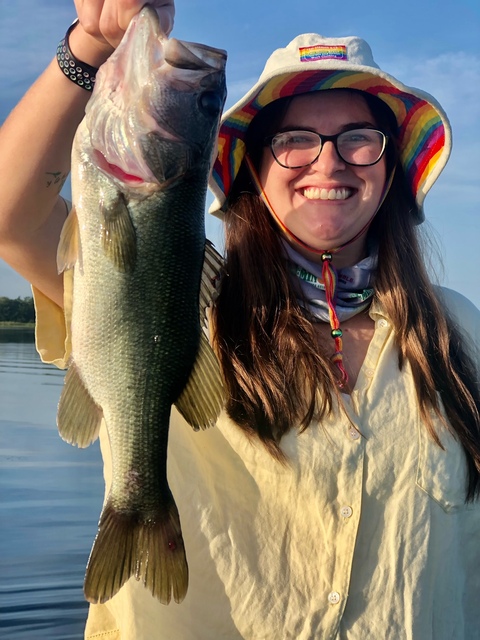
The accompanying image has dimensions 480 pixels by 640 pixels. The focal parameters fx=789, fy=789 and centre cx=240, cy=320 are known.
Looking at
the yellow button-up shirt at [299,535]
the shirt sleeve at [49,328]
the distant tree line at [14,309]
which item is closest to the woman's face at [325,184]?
the yellow button-up shirt at [299,535]

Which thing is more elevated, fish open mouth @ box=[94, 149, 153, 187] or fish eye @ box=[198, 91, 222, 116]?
fish eye @ box=[198, 91, 222, 116]

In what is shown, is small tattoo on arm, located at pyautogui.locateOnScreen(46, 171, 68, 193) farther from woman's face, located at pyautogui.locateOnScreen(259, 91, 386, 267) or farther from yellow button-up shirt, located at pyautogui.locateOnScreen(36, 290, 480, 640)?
woman's face, located at pyautogui.locateOnScreen(259, 91, 386, 267)

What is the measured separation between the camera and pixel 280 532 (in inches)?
99.1

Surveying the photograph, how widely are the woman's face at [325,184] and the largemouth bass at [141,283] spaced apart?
77cm

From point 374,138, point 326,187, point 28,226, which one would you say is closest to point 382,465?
point 326,187

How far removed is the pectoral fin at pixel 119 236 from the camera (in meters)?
1.88

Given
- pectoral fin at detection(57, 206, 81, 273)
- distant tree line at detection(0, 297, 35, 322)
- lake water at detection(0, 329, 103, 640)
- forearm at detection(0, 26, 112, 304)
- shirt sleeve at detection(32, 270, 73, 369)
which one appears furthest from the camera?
distant tree line at detection(0, 297, 35, 322)

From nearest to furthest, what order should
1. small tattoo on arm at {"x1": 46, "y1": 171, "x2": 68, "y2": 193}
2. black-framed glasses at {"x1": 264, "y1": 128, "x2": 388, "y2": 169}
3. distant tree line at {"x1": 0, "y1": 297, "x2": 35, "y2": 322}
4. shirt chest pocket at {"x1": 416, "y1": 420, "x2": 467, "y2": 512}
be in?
small tattoo on arm at {"x1": 46, "y1": 171, "x2": 68, "y2": 193}, shirt chest pocket at {"x1": 416, "y1": 420, "x2": 467, "y2": 512}, black-framed glasses at {"x1": 264, "y1": 128, "x2": 388, "y2": 169}, distant tree line at {"x1": 0, "y1": 297, "x2": 35, "y2": 322}

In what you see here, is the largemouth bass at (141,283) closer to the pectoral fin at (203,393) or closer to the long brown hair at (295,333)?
the pectoral fin at (203,393)

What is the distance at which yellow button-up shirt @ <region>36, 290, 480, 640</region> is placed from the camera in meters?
2.48

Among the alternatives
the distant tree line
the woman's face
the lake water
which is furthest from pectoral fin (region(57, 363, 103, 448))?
the distant tree line

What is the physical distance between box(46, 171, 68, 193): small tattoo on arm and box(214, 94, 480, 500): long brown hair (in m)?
0.74

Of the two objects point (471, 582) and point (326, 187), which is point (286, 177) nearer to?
point (326, 187)

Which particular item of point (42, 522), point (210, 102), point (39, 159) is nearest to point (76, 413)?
point (39, 159)
